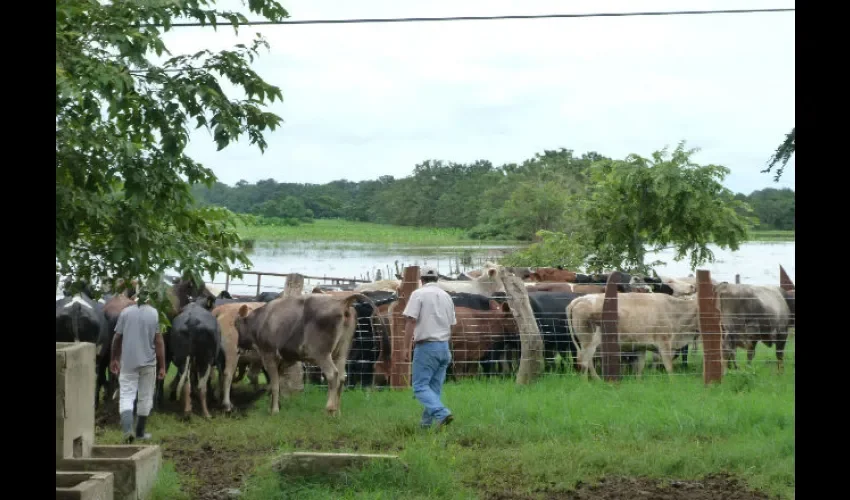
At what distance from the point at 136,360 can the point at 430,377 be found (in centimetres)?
322

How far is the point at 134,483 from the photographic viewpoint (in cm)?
768

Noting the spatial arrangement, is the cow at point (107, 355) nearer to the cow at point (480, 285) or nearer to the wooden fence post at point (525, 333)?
the wooden fence post at point (525, 333)

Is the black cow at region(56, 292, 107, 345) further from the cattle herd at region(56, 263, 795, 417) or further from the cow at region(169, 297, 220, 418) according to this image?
the cow at region(169, 297, 220, 418)

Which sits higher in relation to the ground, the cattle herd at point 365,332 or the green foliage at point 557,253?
the green foliage at point 557,253

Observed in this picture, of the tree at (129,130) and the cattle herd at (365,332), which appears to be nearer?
the tree at (129,130)

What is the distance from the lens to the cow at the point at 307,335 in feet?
40.7

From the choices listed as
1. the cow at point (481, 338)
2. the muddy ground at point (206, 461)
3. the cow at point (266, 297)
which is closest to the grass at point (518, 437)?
the muddy ground at point (206, 461)

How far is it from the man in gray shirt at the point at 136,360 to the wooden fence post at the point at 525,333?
5.47 meters

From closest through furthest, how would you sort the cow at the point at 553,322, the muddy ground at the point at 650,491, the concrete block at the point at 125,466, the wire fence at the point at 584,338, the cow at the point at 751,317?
the concrete block at the point at 125,466 → the muddy ground at the point at 650,491 → the wire fence at the point at 584,338 → the cow at the point at 751,317 → the cow at the point at 553,322

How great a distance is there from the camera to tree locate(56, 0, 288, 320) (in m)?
5.62

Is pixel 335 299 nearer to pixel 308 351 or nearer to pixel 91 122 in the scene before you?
pixel 308 351

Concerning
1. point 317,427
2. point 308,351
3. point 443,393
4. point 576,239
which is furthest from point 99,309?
point 576,239
